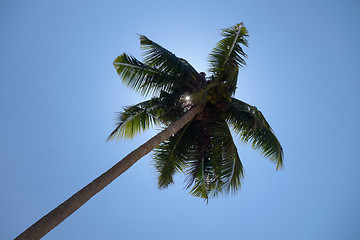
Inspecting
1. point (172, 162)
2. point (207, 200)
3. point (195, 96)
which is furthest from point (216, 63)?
point (207, 200)

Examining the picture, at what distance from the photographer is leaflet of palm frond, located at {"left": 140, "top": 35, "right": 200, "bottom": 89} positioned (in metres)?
9.72

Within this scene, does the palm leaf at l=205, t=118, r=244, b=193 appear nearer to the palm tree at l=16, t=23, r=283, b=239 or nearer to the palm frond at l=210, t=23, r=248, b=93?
the palm tree at l=16, t=23, r=283, b=239

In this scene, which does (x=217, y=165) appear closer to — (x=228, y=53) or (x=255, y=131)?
(x=255, y=131)

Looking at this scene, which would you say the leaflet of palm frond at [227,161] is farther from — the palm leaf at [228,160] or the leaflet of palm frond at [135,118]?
the leaflet of palm frond at [135,118]

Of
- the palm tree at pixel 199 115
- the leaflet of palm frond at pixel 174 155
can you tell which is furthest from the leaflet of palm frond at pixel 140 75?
the leaflet of palm frond at pixel 174 155

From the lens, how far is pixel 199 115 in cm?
1003

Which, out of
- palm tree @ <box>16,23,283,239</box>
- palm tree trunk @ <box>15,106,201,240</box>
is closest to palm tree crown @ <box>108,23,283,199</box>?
palm tree @ <box>16,23,283,239</box>

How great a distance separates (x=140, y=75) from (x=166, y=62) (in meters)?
1.04

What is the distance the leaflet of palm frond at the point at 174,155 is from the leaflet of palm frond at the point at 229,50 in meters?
2.42

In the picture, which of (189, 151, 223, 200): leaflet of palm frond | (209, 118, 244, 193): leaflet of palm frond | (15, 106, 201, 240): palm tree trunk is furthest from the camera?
(189, 151, 223, 200): leaflet of palm frond

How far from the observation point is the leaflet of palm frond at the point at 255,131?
31.1 feet

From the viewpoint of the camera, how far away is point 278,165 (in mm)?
9508

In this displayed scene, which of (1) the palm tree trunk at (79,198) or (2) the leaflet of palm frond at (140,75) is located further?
(2) the leaflet of palm frond at (140,75)

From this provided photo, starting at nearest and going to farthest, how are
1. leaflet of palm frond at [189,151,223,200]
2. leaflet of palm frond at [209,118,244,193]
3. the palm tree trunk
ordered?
1. the palm tree trunk
2. leaflet of palm frond at [209,118,244,193]
3. leaflet of palm frond at [189,151,223,200]
